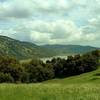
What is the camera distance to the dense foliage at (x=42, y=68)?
140625mm

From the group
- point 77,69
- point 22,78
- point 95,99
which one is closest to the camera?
point 95,99

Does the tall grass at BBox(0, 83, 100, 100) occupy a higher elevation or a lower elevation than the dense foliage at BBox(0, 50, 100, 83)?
higher

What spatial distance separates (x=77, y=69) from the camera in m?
174

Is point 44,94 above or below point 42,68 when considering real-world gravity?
→ above

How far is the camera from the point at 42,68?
6545 inches

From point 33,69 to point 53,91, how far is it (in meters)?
143

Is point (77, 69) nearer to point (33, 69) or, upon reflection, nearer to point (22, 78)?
point (33, 69)

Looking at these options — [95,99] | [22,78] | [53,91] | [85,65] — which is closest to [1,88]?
[53,91]

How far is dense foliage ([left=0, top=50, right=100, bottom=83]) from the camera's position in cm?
14062

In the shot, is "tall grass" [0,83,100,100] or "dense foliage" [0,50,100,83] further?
"dense foliage" [0,50,100,83]

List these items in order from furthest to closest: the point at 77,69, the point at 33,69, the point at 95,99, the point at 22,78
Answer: the point at 77,69 → the point at 33,69 → the point at 22,78 → the point at 95,99

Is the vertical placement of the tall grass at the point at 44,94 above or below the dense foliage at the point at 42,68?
above

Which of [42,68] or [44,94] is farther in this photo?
[42,68]

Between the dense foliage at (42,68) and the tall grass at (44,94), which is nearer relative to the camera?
the tall grass at (44,94)
